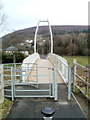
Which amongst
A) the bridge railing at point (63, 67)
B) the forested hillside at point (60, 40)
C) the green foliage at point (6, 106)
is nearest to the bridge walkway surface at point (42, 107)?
the green foliage at point (6, 106)

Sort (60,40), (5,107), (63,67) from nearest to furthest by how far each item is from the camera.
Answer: (5,107), (63,67), (60,40)

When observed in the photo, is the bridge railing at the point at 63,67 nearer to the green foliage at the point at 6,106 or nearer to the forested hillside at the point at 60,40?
the green foliage at the point at 6,106

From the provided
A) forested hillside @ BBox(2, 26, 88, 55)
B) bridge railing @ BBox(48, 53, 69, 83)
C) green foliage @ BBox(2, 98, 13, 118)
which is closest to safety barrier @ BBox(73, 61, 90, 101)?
bridge railing @ BBox(48, 53, 69, 83)

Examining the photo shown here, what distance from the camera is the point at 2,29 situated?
1766cm

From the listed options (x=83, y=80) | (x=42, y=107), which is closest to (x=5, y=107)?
(x=42, y=107)

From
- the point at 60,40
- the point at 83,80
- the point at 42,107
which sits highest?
the point at 60,40

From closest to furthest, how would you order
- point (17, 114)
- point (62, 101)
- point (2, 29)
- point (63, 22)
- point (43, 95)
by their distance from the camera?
point (17, 114), point (62, 101), point (43, 95), point (2, 29), point (63, 22)

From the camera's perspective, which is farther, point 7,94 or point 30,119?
point 7,94

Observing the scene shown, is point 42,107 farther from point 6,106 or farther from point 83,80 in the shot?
point 83,80

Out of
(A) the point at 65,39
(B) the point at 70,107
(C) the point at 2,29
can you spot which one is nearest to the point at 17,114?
(B) the point at 70,107

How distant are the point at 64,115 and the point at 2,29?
1546cm

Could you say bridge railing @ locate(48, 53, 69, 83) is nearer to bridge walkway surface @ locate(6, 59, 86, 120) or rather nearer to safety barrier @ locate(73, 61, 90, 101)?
safety barrier @ locate(73, 61, 90, 101)

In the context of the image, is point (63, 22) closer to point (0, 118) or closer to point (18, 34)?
point (18, 34)

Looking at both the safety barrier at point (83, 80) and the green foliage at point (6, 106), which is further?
the safety barrier at point (83, 80)
